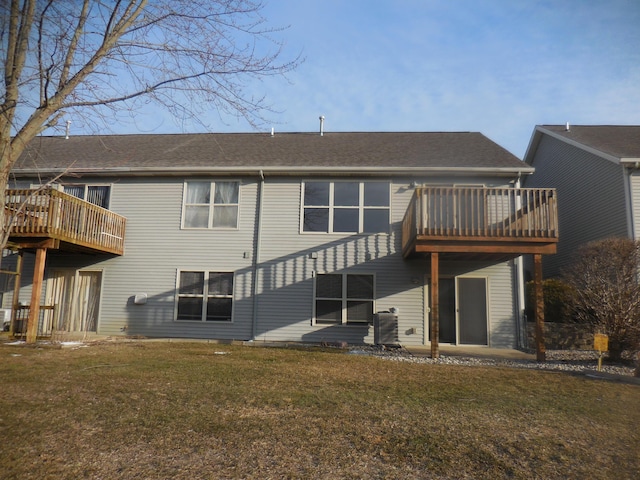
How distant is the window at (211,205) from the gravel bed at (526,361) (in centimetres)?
525

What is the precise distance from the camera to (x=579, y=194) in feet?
49.4

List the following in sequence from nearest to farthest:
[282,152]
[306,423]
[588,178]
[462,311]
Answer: [306,423] < [462,311] < [282,152] < [588,178]

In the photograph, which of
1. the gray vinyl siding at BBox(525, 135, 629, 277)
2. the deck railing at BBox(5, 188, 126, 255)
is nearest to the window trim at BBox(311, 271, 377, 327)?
the deck railing at BBox(5, 188, 126, 255)

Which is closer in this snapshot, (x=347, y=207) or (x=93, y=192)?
(x=347, y=207)

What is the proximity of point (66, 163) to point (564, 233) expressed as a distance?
54.1 ft

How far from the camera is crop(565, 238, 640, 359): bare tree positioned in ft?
30.0

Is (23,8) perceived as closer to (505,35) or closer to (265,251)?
(505,35)

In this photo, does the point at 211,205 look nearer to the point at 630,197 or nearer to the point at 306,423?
the point at 306,423

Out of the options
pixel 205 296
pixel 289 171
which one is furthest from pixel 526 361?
pixel 205 296

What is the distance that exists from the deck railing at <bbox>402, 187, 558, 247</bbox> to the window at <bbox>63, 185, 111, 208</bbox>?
905 cm

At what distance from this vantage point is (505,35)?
7.41m

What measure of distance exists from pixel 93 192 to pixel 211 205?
363 centimetres

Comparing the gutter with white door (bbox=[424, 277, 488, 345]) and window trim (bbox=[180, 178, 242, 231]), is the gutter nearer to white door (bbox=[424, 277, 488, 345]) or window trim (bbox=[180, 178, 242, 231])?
window trim (bbox=[180, 178, 242, 231])

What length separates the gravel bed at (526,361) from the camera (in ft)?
27.8
